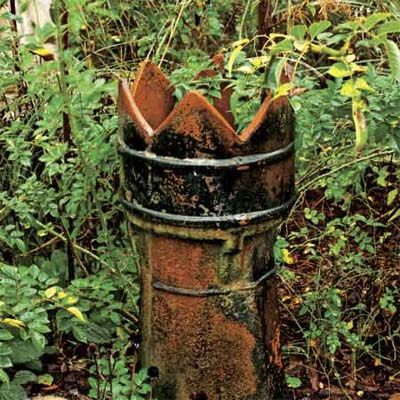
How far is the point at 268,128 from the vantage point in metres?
2.09

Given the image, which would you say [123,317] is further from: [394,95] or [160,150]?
[394,95]

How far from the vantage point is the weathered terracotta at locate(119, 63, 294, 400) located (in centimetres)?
207

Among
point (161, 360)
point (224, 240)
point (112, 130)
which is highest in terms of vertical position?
point (112, 130)

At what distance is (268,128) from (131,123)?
1.11ft

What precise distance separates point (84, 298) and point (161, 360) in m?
0.33

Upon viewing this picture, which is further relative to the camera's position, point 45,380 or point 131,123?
point 45,380

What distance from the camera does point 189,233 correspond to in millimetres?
2139

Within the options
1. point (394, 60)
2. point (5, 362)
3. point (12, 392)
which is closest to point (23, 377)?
point (12, 392)

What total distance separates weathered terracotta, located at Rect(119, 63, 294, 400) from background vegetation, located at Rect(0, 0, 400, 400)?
11 centimetres

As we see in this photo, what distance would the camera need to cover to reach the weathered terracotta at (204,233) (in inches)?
81.4

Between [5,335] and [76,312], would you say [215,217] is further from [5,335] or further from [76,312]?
[5,335]

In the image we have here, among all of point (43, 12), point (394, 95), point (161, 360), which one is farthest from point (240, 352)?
point (43, 12)

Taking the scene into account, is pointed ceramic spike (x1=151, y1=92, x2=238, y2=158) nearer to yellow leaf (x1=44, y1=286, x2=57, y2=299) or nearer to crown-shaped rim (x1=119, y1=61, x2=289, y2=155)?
crown-shaped rim (x1=119, y1=61, x2=289, y2=155)

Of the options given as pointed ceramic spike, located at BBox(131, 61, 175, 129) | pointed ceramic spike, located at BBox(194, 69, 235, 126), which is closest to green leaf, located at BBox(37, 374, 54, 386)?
pointed ceramic spike, located at BBox(131, 61, 175, 129)
